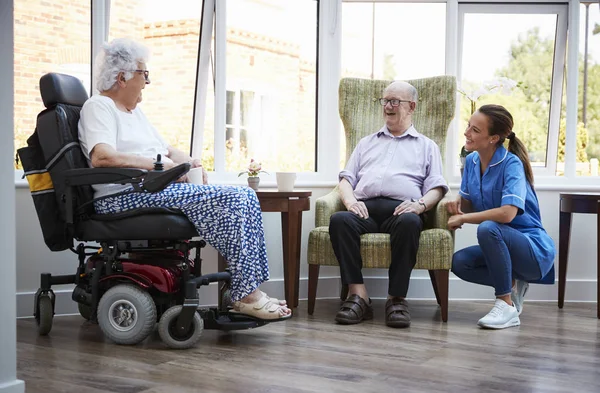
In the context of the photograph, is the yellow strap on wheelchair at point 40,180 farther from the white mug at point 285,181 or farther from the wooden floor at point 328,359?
the white mug at point 285,181

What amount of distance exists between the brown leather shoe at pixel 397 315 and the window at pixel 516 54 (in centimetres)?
139

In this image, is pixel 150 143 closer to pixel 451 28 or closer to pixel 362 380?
pixel 362 380

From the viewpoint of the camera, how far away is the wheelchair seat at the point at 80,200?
2.80 m

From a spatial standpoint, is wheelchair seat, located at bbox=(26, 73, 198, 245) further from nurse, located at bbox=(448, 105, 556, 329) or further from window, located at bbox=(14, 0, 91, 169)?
nurse, located at bbox=(448, 105, 556, 329)

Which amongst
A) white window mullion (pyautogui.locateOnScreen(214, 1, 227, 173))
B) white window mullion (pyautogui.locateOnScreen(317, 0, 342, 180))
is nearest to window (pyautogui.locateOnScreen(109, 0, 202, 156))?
white window mullion (pyautogui.locateOnScreen(214, 1, 227, 173))

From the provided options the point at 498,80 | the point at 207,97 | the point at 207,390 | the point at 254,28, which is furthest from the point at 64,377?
the point at 498,80

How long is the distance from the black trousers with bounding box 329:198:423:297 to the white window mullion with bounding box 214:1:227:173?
1.00m

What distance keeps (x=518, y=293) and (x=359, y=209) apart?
850mm

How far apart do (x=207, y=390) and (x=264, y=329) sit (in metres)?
0.99

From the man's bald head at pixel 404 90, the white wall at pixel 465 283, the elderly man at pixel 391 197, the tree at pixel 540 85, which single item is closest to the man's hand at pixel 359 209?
the elderly man at pixel 391 197

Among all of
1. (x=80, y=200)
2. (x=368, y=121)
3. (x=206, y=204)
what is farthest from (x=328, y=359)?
(x=368, y=121)

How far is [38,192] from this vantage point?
2.87 m

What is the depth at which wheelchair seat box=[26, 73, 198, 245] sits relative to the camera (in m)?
2.80

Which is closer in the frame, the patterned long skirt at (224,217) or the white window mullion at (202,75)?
the patterned long skirt at (224,217)
